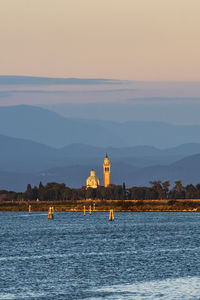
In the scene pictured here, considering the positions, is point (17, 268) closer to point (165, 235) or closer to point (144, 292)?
point (144, 292)

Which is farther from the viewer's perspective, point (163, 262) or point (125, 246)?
point (125, 246)

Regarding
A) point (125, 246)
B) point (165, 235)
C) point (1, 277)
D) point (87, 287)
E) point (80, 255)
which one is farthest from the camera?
point (165, 235)

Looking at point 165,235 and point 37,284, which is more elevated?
point 165,235

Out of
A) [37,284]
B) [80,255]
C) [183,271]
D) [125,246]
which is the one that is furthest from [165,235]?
[37,284]

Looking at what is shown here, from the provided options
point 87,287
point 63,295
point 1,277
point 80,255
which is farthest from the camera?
point 80,255

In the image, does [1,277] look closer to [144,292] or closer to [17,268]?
[17,268]

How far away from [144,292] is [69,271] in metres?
16.8

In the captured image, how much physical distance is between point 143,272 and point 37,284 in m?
13.1

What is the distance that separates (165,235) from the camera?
484 ft

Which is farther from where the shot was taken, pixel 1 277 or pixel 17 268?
pixel 17 268

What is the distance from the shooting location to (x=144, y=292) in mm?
68188

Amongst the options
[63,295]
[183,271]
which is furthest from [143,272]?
[63,295]

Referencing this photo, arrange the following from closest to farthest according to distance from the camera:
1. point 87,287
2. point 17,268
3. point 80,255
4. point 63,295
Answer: point 63,295 → point 87,287 → point 17,268 → point 80,255

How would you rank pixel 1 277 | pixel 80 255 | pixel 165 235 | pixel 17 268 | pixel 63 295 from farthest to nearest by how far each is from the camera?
pixel 165 235 → pixel 80 255 → pixel 17 268 → pixel 1 277 → pixel 63 295
